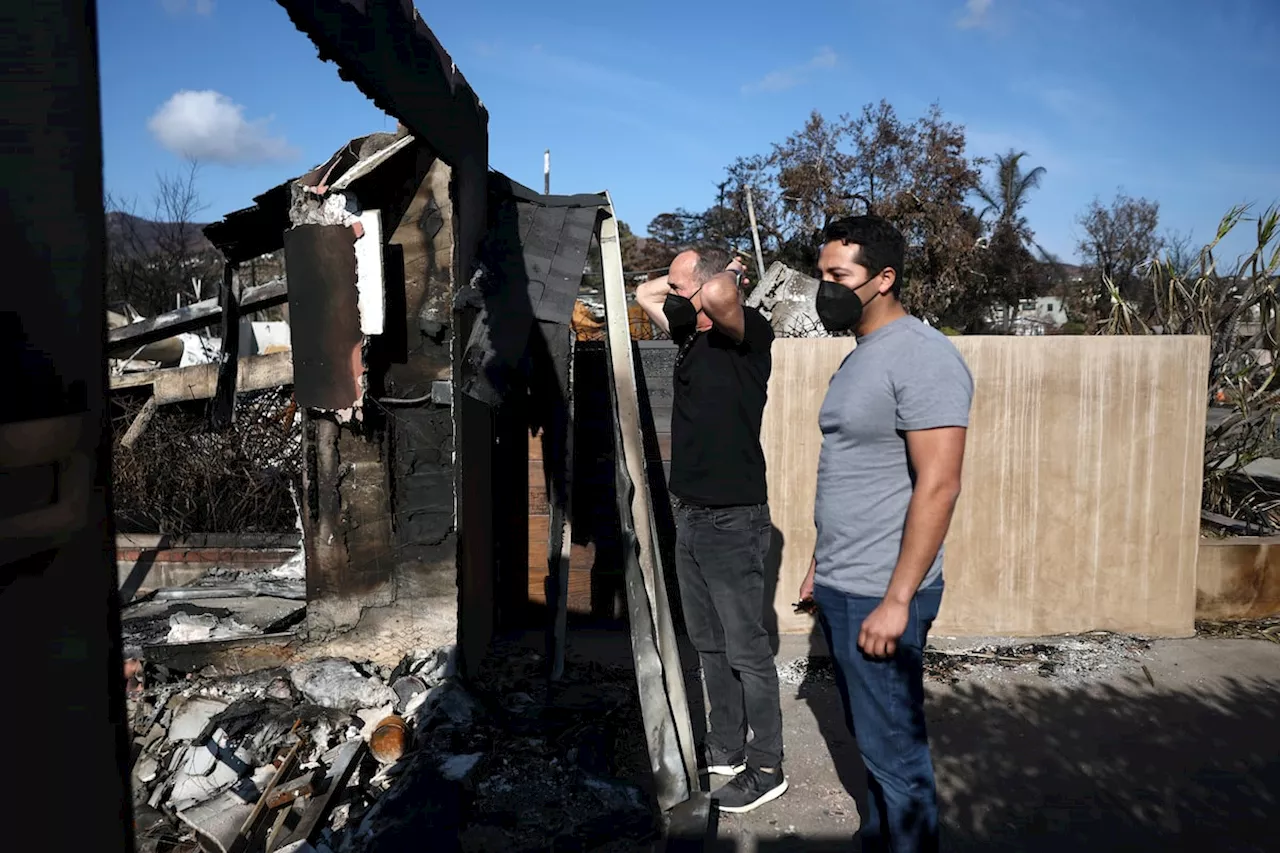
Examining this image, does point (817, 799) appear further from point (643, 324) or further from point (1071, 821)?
point (643, 324)

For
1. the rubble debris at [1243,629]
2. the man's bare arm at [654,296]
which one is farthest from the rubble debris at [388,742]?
the rubble debris at [1243,629]

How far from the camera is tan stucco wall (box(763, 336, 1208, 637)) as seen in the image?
4.73 meters

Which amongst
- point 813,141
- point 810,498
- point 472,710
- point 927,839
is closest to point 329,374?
point 472,710

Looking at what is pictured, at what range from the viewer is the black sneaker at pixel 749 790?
10.3ft

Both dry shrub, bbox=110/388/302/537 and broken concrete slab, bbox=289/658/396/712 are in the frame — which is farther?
dry shrub, bbox=110/388/302/537

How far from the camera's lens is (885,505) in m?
2.29

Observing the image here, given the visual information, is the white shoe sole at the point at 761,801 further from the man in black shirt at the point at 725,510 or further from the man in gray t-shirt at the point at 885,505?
the man in gray t-shirt at the point at 885,505

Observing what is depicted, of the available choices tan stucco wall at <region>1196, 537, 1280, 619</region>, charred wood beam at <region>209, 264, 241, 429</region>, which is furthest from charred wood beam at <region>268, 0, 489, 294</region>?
tan stucco wall at <region>1196, 537, 1280, 619</region>

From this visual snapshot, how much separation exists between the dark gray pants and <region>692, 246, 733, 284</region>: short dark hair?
89 centimetres

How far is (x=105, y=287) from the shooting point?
85 centimetres

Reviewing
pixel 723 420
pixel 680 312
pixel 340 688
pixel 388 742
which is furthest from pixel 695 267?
pixel 340 688

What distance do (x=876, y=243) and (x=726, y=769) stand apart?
2.09 m

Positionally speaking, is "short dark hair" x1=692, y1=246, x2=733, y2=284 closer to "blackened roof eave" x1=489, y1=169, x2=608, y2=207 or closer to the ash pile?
"blackened roof eave" x1=489, y1=169, x2=608, y2=207

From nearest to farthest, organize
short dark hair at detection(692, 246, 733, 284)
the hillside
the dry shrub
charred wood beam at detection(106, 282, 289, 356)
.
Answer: short dark hair at detection(692, 246, 733, 284)
charred wood beam at detection(106, 282, 289, 356)
the dry shrub
the hillside
